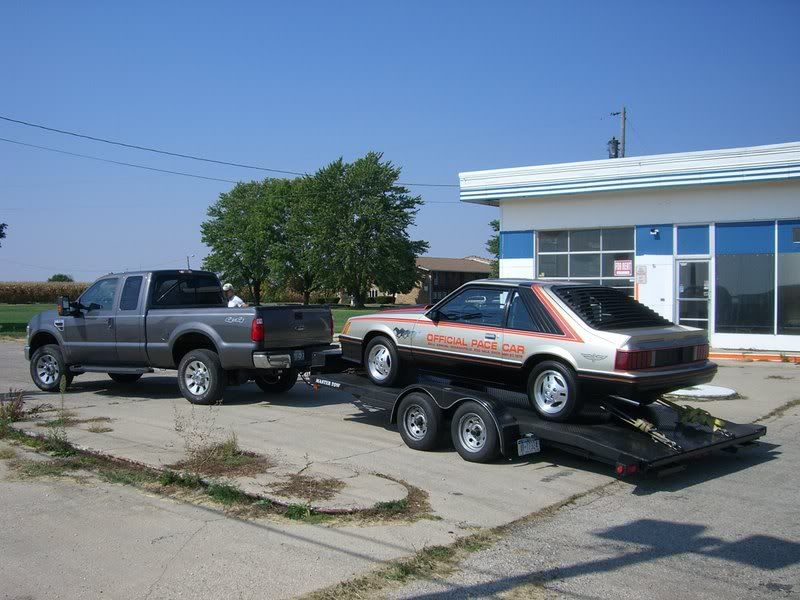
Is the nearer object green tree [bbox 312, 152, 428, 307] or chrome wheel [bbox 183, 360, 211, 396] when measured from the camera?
chrome wheel [bbox 183, 360, 211, 396]

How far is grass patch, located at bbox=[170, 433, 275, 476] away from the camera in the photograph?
721 cm

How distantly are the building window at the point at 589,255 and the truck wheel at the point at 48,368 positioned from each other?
1374cm

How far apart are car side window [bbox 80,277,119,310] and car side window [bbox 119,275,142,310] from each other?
9.0 inches

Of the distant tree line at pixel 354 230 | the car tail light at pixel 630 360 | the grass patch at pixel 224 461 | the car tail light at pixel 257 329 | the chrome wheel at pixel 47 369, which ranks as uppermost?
the distant tree line at pixel 354 230

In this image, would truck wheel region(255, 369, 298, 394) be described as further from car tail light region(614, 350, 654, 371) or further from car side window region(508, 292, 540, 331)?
car tail light region(614, 350, 654, 371)

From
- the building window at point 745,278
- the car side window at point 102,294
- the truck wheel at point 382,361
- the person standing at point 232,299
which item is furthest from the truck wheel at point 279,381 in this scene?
the building window at point 745,278

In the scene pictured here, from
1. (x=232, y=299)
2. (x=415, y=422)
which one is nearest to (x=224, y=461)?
(x=415, y=422)

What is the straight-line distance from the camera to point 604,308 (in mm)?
8172

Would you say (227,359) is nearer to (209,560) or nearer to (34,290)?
(209,560)

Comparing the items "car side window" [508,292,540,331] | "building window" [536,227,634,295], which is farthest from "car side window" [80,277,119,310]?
"building window" [536,227,634,295]

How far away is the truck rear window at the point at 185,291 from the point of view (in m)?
12.0

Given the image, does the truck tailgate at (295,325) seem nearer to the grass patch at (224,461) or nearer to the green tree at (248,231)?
the grass patch at (224,461)

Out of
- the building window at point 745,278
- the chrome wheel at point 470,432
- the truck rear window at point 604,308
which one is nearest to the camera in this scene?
the chrome wheel at point 470,432

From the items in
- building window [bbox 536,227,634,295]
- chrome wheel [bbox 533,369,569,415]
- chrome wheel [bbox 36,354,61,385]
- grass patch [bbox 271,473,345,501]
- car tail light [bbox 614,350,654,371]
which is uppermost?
building window [bbox 536,227,634,295]
